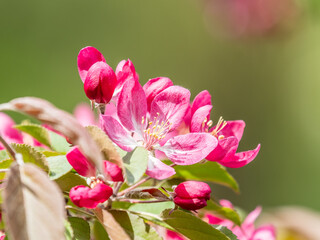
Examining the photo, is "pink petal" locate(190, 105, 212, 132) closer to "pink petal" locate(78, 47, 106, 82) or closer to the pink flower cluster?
the pink flower cluster

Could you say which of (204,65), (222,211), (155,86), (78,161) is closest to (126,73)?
(155,86)

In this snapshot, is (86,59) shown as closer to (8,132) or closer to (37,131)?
(37,131)

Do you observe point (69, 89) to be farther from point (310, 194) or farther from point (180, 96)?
point (180, 96)

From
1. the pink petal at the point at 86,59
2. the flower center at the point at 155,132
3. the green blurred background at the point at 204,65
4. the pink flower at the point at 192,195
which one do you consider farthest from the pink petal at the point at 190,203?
the green blurred background at the point at 204,65

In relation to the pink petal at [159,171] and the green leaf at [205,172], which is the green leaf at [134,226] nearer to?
the pink petal at [159,171]

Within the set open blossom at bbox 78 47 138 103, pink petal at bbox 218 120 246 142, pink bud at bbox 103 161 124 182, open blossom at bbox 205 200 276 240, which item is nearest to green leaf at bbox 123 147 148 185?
pink bud at bbox 103 161 124 182

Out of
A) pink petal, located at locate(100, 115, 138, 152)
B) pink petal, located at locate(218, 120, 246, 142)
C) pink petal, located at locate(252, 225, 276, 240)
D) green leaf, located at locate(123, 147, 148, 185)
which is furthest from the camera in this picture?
pink petal, located at locate(252, 225, 276, 240)

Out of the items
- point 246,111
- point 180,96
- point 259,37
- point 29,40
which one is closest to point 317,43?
point 259,37
